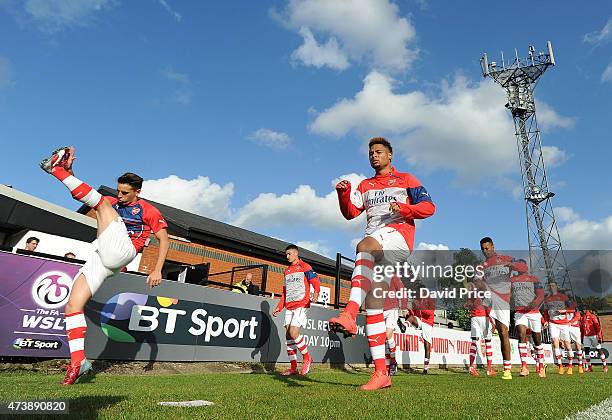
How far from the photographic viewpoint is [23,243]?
1341cm

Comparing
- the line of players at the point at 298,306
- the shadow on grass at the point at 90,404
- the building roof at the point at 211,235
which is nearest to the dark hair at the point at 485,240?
the line of players at the point at 298,306

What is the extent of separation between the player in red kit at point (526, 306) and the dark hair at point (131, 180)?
26.9 feet

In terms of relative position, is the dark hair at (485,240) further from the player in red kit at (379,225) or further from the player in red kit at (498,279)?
the player in red kit at (379,225)

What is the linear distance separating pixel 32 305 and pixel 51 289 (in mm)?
359

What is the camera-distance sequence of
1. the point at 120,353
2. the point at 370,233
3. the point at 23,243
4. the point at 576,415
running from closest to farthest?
the point at 576,415 → the point at 370,233 → the point at 120,353 → the point at 23,243

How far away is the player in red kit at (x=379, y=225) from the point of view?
404 centimetres

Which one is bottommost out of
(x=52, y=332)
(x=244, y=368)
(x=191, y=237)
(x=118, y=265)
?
(x=244, y=368)

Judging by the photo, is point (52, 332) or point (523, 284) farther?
point (523, 284)

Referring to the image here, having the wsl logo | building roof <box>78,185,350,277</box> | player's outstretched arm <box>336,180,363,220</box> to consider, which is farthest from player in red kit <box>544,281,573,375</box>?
building roof <box>78,185,350,277</box>

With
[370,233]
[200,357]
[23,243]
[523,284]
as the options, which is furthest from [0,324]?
[523,284]

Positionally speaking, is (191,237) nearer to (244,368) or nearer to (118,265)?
(244,368)

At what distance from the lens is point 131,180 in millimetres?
A: 5551

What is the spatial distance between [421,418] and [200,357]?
6.83m

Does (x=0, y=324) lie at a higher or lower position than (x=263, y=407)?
higher
